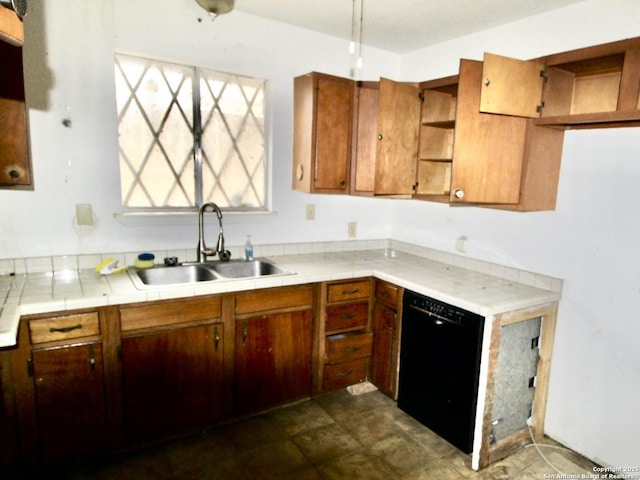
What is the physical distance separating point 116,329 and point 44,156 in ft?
3.32

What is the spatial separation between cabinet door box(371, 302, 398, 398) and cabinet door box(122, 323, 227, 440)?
995 mm

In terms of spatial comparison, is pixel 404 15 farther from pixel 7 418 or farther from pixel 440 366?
pixel 7 418

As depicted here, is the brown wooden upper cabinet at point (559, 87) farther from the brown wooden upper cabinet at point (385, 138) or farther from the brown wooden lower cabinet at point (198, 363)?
the brown wooden lower cabinet at point (198, 363)

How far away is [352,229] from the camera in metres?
3.15

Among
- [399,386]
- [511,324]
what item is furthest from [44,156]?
[511,324]

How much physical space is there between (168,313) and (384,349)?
134 cm

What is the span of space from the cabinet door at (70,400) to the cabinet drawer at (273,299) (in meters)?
0.71

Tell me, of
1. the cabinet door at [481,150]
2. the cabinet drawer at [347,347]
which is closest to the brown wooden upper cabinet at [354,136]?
the cabinet door at [481,150]

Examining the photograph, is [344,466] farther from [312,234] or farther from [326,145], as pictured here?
[326,145]

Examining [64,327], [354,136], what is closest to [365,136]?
[354,136]

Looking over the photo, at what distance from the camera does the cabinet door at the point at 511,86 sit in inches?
73.0

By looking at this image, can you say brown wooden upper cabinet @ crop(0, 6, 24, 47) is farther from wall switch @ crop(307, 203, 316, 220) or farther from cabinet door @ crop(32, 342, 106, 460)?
wall switch @ crop(307, 203, 316, 220)

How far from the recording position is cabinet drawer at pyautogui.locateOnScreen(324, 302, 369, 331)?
8.15 ft

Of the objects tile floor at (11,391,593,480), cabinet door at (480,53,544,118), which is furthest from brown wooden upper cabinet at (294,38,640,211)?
tile floor at (11,391,593,480)
